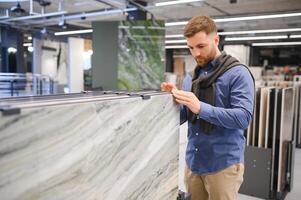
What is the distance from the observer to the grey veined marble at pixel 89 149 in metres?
0.63

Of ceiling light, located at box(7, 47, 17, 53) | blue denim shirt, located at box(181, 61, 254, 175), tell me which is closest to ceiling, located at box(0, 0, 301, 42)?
ceiling light, located at box(7, 47, 17, 53)

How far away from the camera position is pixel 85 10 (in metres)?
8.80

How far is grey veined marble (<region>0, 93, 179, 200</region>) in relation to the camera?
0.63 m

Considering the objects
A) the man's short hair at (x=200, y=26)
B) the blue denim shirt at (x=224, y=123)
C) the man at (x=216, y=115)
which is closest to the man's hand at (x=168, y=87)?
the man at (x=216, y=115)

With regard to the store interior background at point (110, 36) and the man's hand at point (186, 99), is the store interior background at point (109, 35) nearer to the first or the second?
the store interior background at point (110, 36)

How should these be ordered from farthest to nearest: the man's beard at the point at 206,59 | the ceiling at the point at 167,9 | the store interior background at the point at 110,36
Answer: the ceiling at the point at 167,9
the store interior background at the point at 110,36
the man's beard at the point at 206,59

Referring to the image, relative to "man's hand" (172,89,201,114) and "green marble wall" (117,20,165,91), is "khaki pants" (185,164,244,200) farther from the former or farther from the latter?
"green marble wall" (117,20,165,91)

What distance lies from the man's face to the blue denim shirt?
0.15 ft

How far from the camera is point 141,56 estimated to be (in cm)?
675

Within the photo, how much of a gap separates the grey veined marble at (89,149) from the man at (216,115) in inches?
10.0

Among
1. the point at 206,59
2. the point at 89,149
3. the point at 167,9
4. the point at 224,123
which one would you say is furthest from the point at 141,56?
the point at 89,149

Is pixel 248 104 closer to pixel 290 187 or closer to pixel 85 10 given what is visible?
pixel 290 187

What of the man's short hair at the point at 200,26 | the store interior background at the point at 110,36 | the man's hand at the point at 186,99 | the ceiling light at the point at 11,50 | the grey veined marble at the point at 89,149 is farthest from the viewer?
the ceiling light at the point at 11,50

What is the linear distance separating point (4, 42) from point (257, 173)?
10.9 m
